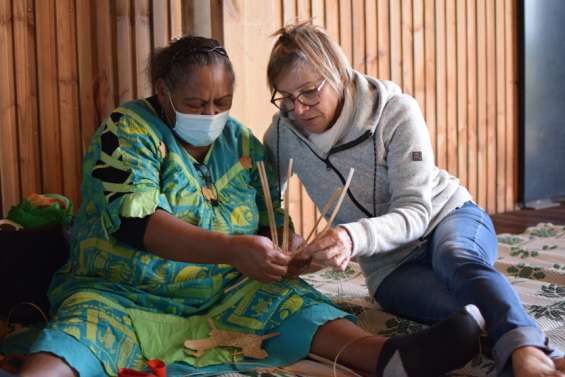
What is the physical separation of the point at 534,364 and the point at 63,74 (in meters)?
2.19

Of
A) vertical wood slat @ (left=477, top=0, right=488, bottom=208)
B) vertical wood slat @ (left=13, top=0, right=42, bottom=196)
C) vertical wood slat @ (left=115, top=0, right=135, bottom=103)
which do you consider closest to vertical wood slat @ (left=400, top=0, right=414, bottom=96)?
vertical wood slat @ (left=477, top=0, right=488, bottom=208)

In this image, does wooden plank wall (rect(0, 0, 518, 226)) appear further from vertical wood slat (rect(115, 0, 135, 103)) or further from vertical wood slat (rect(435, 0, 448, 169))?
vertical wood slat (rect(435, 0, 448, 169))

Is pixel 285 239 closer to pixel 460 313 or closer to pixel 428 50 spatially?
pixel 460 313

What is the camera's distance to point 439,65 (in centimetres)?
448

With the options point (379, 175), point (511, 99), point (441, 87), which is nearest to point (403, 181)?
point (379, 175)

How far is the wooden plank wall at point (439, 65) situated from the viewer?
3.26 meters

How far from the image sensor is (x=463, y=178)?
187 inches

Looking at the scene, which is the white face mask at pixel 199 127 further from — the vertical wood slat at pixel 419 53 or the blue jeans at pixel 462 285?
the vertical wood slat at pixel 419 53

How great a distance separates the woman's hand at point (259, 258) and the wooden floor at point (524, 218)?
8.71 ft

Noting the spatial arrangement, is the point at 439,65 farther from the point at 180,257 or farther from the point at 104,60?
the point at 180,257

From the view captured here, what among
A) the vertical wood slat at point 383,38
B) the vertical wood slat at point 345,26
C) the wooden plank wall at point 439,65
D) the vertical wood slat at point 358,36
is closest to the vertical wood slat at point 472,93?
the wooden plank wall at point 439,65

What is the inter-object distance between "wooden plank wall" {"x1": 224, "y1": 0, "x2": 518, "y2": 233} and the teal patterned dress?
1116mm

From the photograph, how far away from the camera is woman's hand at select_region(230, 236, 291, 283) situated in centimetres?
176

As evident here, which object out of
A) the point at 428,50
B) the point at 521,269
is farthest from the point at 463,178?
the point at 521,269
